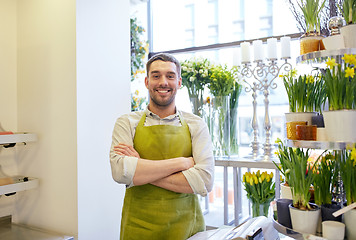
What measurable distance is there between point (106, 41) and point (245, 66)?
1220mm

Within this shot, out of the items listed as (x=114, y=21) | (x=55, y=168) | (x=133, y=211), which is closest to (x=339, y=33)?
(x=133, y=211)

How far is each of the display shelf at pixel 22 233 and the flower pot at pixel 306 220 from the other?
1.54 metres

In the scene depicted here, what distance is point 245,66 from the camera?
2777 millimetres

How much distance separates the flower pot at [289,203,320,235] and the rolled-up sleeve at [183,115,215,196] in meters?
0.62

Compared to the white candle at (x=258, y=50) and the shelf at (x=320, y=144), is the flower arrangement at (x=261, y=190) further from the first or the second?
the white candle at (x=258, y=50)

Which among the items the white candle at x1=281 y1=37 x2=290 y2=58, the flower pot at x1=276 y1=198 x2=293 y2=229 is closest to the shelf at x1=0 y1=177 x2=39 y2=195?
the flower pot at x1=276 y1=198 x2=293 y2=229

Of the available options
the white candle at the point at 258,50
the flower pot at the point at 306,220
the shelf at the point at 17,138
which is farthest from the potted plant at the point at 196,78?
the flower pot at the point at 306,220

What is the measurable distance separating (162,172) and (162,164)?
0.04 m

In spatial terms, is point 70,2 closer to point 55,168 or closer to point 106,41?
point 106,41

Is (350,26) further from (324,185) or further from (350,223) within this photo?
(350,223)

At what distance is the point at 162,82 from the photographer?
1781mm

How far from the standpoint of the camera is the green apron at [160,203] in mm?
1678

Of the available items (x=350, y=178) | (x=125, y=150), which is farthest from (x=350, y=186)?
(x=125, y=150)

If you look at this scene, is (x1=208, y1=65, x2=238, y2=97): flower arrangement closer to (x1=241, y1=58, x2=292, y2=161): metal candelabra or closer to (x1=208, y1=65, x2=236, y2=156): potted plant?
(x1=208, y1=65, x2=236, y2=156): potted plant
